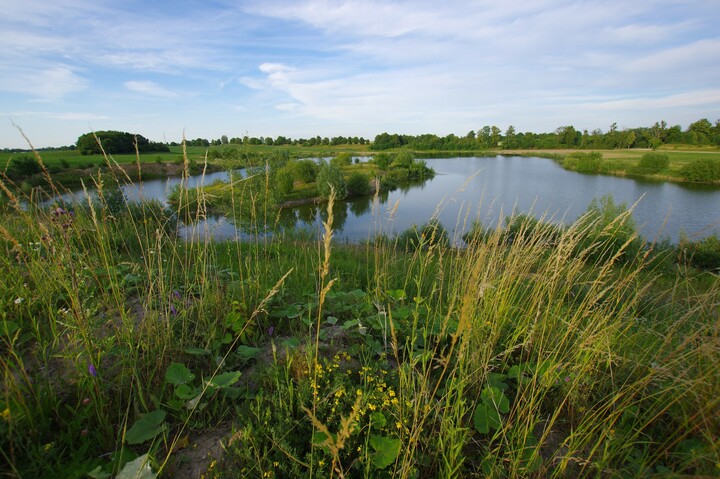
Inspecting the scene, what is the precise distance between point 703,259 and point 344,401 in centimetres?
2098

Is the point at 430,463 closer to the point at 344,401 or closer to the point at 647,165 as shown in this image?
the point at 344,401

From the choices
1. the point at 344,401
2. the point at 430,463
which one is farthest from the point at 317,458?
the point at 430,463

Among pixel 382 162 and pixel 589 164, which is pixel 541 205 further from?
pixel 382 162

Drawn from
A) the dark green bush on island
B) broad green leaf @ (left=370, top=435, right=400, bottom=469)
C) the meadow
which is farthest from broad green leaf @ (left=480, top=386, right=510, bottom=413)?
the dark green bush on island

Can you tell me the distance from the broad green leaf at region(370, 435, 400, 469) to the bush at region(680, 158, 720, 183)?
63.2 m

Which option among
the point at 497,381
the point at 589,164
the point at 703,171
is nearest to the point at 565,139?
the point at 589,164

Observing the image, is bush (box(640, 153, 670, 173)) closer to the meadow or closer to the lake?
the lake

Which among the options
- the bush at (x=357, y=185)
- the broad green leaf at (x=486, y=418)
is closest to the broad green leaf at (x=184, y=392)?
the broad green leaf at (x=486, y=418)

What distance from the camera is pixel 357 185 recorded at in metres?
42.4

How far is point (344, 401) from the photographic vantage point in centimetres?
173

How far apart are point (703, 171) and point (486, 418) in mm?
63930

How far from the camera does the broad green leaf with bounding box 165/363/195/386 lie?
68.9 inches

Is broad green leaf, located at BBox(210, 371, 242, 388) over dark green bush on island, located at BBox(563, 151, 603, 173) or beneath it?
beneath

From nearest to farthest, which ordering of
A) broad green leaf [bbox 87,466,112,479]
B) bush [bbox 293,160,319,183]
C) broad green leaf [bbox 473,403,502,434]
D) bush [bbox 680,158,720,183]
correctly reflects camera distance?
broad green leaf [bbox 87,466,112,479], broad green leaf [bbox 473,403,502,434], bush [bbox 680,158,720,183], bush [bbox 293,160,319,183]
